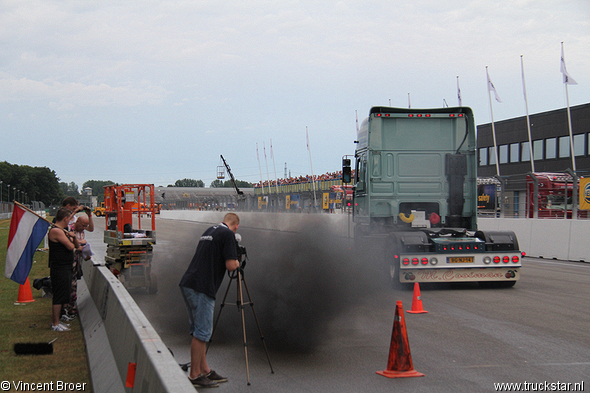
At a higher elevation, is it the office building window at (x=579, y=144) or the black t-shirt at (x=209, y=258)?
the office building window at (x=579, y=144)

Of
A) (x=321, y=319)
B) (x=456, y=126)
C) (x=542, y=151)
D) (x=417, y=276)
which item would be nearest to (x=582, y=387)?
(x=321, y=319)

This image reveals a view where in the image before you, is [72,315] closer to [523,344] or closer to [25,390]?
[25,390]

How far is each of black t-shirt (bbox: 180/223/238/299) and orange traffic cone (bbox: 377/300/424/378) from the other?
6.12 feet

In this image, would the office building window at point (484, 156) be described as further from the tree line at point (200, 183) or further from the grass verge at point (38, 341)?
the tree line at point (200, 183)

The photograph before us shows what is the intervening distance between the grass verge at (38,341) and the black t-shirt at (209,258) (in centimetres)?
135

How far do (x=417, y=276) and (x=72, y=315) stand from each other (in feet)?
21.3

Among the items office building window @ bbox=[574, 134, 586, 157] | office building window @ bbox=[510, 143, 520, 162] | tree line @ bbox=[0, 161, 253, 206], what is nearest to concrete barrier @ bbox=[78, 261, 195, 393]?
office building window @ bbox=[574, 134, 586, 157]

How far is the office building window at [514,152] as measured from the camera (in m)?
48.1

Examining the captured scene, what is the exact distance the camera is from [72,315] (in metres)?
8.49

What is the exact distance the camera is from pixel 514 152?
4859 cm

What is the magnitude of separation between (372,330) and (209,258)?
11.0ft

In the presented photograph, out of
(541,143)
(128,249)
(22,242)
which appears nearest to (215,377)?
(22,242)

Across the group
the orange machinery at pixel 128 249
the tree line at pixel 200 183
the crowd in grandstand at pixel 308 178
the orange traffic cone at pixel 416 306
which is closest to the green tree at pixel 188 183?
the tree line at pixel 200 183

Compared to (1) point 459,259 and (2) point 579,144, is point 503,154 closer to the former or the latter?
(2) point 579,144
